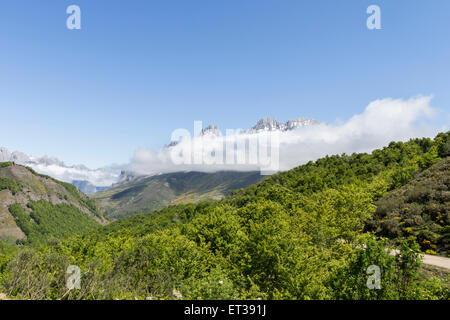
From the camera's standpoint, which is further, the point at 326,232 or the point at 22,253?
the point at 326,232

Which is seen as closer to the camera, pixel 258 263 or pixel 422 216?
pixel 258 263

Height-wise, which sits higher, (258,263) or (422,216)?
(422,216)

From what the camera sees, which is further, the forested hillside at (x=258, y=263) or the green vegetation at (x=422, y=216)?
the green vegetation at (x=422, y=216)

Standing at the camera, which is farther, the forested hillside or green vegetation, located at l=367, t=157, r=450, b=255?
green vegetation, located at l=367, t=157, r=450, b=255
